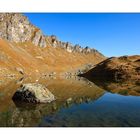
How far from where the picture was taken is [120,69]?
407 feet

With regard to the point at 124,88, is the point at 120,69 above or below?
above

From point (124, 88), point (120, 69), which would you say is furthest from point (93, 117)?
point (120, 69)

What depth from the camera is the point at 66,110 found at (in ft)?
102

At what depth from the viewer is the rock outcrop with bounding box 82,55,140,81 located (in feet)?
382

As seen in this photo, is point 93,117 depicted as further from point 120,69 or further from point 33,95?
point 120,69

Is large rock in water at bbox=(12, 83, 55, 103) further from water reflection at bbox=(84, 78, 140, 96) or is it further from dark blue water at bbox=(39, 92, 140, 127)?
water reflection at bbox=(84, 78, 140, 96)

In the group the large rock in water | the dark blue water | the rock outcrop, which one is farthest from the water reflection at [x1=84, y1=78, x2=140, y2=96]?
the rock outcrop

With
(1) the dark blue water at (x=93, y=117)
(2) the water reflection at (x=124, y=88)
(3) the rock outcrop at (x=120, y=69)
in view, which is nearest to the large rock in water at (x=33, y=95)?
(1) the dark blue water at (x=93, y=117)

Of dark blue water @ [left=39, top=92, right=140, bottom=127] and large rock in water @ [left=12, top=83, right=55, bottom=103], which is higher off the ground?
large rock in water @ [left=12, top=83, right=55, bottom=103]

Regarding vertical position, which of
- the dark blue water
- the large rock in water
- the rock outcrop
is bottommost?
the dark blue water

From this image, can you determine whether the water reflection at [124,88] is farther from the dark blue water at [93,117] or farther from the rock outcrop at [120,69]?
the rock outcrop at [120,69]
